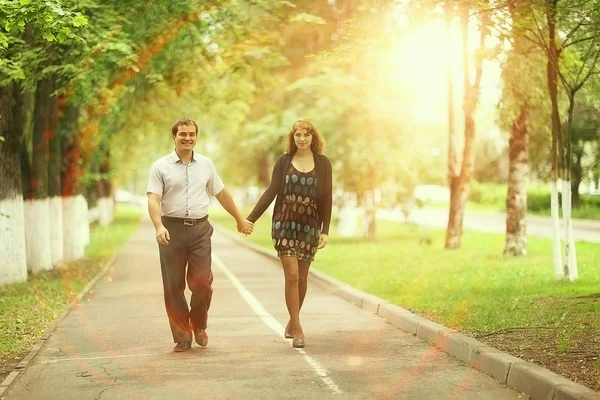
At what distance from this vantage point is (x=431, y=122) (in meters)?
28.5

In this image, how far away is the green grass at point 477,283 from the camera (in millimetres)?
10094

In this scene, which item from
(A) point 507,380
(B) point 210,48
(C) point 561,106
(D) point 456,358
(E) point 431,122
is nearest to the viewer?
(A) point 507,380

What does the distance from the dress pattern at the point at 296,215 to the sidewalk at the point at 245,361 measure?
1019 mm

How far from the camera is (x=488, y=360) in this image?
779 cm

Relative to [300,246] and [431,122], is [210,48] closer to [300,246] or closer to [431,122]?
[431,122]

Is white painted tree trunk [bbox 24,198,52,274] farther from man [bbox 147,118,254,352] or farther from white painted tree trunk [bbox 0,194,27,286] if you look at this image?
man [bbox 147,118,254,352]

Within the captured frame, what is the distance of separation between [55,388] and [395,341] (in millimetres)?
3719

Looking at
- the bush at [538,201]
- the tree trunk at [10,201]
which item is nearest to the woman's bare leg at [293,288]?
the tree trunk at [10,201]

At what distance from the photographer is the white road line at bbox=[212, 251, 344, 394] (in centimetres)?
738

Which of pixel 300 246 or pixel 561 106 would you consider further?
pixel 561 106

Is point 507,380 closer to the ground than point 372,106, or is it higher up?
closer to the ground

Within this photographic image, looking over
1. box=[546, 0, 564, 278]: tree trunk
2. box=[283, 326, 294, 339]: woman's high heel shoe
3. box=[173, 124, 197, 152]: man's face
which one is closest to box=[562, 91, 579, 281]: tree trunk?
box=[546, 0, 564, 278]: tree trunk

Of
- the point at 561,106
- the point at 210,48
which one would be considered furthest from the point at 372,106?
the point at 561,106


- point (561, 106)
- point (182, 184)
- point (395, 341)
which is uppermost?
point (561, 106)
